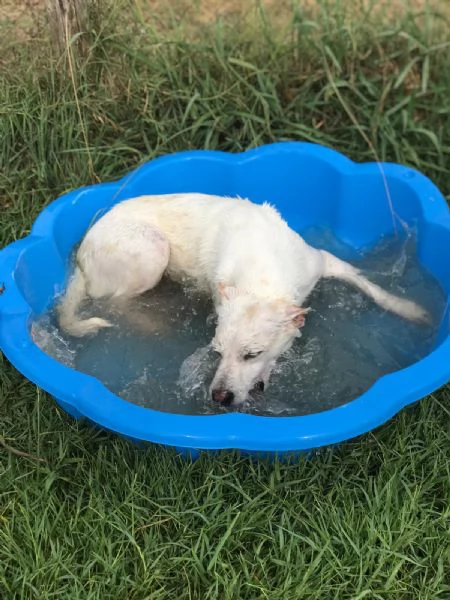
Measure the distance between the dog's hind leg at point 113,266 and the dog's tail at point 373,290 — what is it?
111 centimetres

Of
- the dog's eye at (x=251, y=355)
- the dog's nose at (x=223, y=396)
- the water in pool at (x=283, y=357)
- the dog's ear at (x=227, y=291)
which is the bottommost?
the water in pool at (x=283, y=357)

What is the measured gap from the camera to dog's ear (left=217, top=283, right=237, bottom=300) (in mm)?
3707

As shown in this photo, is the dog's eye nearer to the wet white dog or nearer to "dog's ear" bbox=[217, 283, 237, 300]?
the wet white dog

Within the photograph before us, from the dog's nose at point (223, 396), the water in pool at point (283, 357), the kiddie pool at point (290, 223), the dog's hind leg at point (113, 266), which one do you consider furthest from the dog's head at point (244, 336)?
the dog's hind leg at point (113, 266)

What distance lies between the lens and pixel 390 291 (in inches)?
189

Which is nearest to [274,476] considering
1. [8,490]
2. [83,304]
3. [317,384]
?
[317,384]

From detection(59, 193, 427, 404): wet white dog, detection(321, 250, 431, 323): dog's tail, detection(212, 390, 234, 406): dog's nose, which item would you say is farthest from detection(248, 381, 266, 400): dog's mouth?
detection(321, 250, 431, 323): dog's tail

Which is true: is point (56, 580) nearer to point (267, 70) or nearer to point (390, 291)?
point (390, 291)

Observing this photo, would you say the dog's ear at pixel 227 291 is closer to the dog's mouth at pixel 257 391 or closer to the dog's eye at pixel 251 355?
the dog's eye at pixel 251 355

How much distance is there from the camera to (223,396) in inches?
142

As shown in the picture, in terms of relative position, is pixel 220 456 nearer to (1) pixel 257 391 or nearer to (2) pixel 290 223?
(1) pixel 257 391

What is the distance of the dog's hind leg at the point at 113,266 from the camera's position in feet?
14.3

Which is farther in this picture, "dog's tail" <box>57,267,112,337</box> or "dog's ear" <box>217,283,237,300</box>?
"dog's tail" <box>57,267,112,337</box>

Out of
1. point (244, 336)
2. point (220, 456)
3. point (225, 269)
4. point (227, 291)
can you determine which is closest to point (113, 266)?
point (225, 269)
